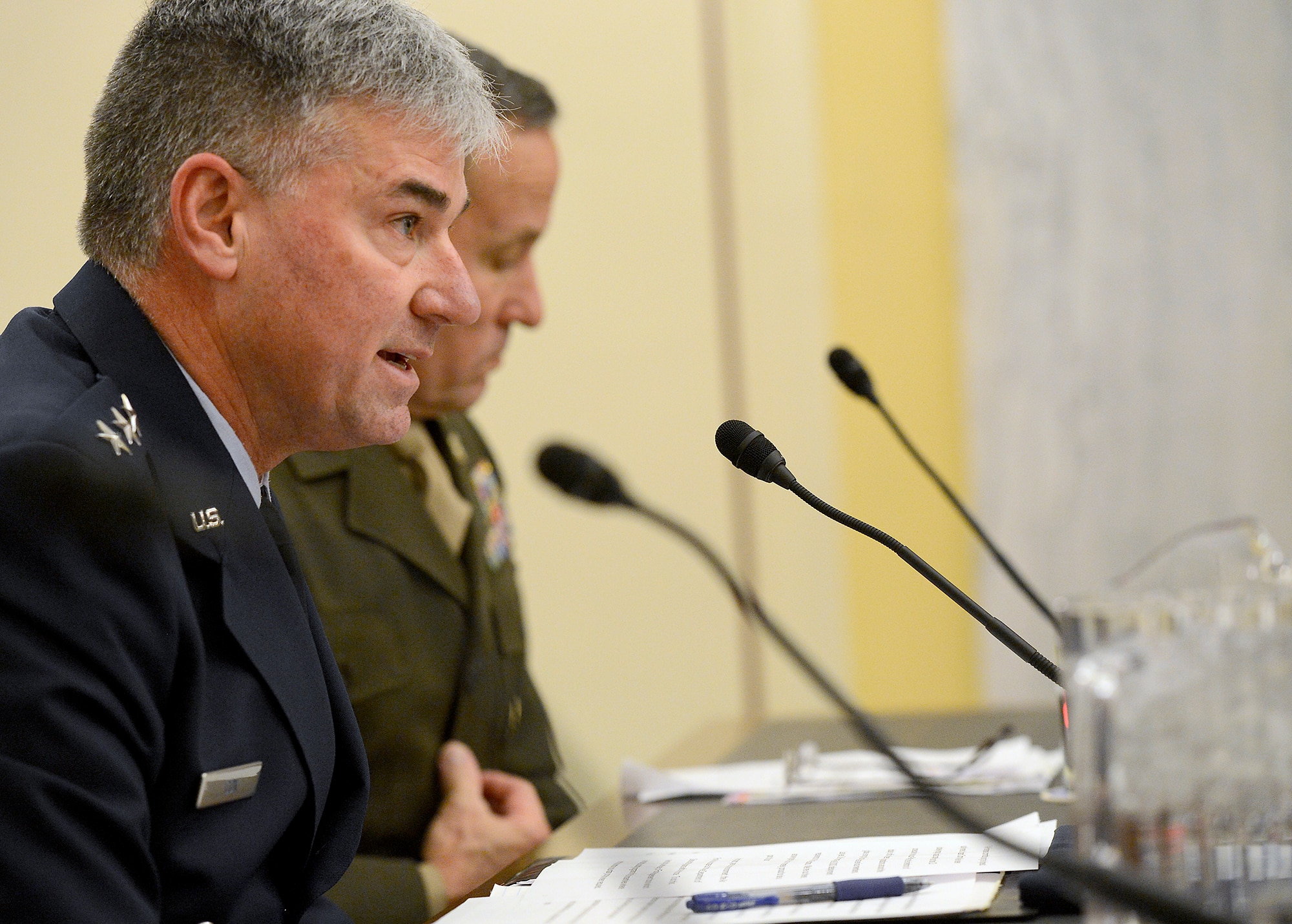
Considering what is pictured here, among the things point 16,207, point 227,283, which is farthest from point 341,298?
point 16,207

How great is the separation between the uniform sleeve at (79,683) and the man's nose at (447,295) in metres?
0.34

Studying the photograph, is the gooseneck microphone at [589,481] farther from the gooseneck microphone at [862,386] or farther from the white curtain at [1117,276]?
the white curtain at [1117,276]

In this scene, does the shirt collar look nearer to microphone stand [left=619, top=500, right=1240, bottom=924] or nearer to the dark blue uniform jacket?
the dark blue uniform jacket

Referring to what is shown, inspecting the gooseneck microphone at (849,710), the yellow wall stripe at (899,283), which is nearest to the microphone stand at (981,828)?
the gooseneck microphone at (849,710)

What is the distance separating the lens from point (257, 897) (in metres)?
0.98

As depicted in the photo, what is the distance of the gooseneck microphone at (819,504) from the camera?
3.41ft

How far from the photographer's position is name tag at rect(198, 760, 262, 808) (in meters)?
0.90

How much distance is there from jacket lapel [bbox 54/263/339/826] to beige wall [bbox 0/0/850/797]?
1067mm

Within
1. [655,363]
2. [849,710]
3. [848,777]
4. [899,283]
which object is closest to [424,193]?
[849,710]

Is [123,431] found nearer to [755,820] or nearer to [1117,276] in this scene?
[755,820]

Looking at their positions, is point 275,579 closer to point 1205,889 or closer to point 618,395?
point 1205,889

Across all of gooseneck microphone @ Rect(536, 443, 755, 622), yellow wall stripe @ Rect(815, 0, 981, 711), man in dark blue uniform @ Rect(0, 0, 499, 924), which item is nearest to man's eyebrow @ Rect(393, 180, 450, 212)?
man in dark blue uniform @ Rect(0, 0, 499, 924)

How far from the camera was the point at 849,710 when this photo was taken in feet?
2.53

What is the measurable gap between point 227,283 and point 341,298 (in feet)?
0.28
